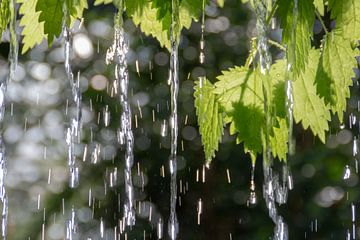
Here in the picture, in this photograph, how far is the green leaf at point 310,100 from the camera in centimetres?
119

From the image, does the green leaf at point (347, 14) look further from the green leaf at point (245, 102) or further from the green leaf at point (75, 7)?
the green leaf at point (75, 7)

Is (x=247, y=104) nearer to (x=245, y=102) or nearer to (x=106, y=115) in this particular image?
(x=245, y=102)

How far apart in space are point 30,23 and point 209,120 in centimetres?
30

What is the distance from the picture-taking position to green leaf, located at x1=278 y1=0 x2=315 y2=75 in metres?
1.01

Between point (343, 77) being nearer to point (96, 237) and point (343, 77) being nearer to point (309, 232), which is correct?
point (309, 232)

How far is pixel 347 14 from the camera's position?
1.05m

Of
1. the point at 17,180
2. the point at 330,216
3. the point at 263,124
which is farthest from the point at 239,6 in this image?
the point at 263,124

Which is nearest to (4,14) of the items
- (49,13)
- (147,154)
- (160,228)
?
Answer: (49,13)

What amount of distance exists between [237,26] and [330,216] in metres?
1.95

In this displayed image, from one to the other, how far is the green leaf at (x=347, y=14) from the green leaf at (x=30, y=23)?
15.4 inches

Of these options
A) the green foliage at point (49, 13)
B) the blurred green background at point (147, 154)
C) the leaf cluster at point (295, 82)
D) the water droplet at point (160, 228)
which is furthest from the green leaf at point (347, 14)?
the water droplet at point (160, 228)

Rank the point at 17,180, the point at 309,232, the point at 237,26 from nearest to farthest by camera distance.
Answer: the point at 309,232
the point at 237,26
the point at 17,180

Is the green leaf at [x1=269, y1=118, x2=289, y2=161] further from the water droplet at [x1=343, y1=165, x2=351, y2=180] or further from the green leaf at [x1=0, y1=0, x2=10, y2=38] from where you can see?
the water droplet at [x1=343, y1=165, x2=351, y2=180]

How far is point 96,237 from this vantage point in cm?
712
